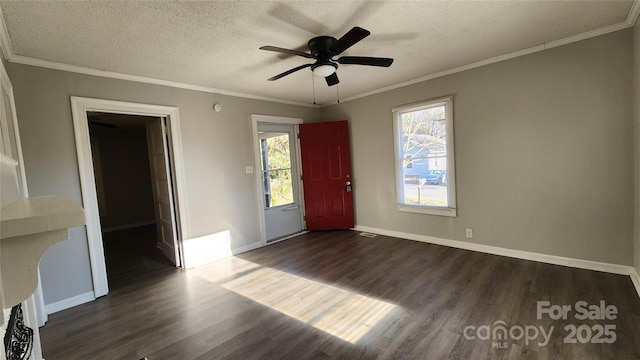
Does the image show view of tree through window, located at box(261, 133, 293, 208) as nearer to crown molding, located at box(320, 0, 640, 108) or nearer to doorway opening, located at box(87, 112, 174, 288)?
crown molding, located at box(320, 0, 640, 108)

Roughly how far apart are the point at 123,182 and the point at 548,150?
26.5ft

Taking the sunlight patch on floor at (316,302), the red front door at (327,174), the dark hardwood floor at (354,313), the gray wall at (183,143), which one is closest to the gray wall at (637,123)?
the dark hardwood floor at (354,313)

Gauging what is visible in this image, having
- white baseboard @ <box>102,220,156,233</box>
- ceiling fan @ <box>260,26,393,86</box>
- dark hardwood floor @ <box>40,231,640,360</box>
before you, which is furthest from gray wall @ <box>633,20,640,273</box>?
white baseboard @ <box>102,220,156,233</box>

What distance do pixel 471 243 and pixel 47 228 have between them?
4189mm

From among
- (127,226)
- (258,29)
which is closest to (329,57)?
(258,29)

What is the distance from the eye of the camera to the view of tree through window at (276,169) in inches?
187

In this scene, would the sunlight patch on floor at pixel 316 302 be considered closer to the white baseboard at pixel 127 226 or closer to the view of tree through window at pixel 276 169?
the view of tree through window at pixel 276 169

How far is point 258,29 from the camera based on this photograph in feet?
7.66

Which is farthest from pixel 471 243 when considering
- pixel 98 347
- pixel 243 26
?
pixel 98 347

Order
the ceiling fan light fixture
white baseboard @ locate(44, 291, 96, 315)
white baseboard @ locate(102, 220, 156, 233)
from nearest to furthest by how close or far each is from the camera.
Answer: the ceiling fan light fixture
white baseboard @ locate(44, 291, 96, 315)
white baseboard @ locate(102, 220, 156, 233)

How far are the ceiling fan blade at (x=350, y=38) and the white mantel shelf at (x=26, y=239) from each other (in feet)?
6.23

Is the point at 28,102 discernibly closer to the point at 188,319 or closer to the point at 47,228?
the point at 188,319

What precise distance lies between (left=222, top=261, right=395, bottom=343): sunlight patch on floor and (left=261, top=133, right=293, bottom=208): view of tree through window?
5.68 ft

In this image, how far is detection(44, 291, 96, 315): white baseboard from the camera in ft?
8.90
